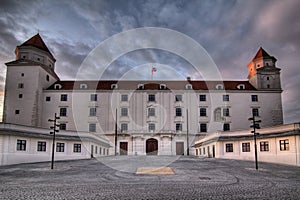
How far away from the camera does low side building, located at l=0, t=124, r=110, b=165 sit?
29031mm

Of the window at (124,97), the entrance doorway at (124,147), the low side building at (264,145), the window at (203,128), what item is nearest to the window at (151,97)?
the window at (124,97)

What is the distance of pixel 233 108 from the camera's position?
196 feet

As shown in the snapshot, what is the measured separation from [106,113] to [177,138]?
15.6 m

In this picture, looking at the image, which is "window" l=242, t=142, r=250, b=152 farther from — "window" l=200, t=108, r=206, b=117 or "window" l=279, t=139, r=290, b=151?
"window" l=200, t=108, r=206, b=117

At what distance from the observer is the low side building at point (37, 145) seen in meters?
29.0

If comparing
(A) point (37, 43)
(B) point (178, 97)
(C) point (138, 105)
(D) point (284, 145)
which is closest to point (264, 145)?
(D) point (284, 145)

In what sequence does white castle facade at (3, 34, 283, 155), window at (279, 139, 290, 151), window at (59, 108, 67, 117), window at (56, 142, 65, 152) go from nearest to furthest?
window at (279, 139, 290, 151), window at (56, 142, 65, 152), white castle facade at (3, 34, 283, 155), window at (59, 108, 67, 117)

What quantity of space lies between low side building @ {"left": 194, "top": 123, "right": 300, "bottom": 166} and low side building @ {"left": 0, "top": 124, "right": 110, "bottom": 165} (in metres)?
18.6

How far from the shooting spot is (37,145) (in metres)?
32.9

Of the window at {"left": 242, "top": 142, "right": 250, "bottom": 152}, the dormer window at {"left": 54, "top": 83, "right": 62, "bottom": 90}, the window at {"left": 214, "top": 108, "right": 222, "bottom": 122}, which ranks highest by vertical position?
the dormer window at {"left": 54, "top": 83, "right": 62, "bottom": 90}

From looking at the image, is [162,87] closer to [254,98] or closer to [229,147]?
[254,98]

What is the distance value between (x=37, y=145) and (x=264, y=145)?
27.0 m

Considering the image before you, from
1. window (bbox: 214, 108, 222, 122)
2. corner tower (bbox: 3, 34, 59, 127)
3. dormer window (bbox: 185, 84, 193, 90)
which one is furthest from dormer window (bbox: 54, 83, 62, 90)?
window (bbox: 214, 108, 222, 122)

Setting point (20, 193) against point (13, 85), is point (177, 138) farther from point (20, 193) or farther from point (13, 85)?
point (20, 193)
